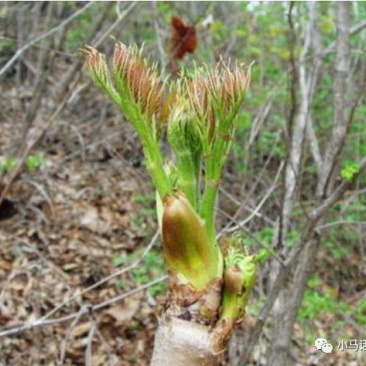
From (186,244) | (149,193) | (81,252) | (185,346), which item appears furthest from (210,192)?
(149,193)

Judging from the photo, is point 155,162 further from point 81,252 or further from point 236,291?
point 81,252

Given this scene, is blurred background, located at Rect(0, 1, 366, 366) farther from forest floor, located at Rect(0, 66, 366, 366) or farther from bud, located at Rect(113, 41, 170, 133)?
bud, located at Rect(113, 41, 170, 133)

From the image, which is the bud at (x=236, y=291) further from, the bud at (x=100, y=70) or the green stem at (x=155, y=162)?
the bud at (x=100, y=70)

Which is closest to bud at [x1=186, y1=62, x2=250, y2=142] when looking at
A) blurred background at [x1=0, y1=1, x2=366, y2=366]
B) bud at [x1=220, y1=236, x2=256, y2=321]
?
bud at [x1=220, y1=236, x2=256, y2=321]

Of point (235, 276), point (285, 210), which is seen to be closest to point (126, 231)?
point (285, 210)

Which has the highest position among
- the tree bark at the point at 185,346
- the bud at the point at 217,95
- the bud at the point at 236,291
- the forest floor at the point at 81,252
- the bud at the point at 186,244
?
the bud at the point at 217,95

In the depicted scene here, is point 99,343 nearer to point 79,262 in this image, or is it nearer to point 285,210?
point 79,262

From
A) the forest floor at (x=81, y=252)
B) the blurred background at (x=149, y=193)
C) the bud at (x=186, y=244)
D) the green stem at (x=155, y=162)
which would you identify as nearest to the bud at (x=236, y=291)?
the bud at (x=186, y=244)
